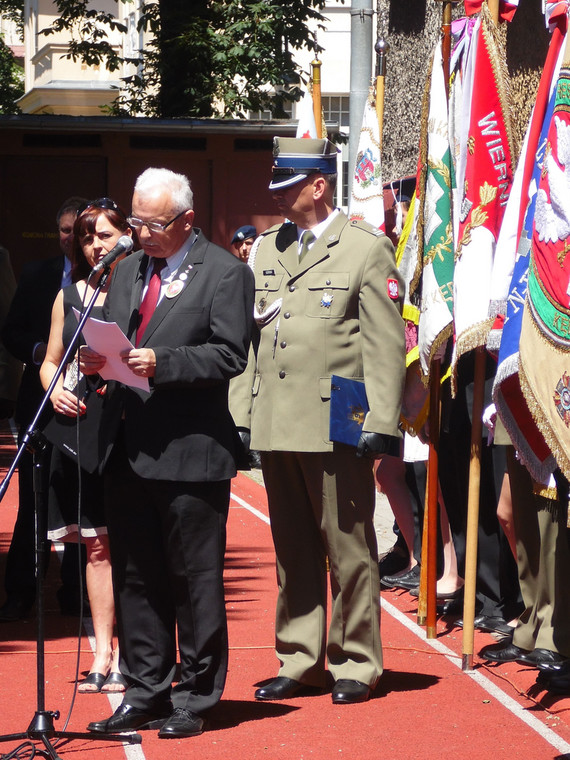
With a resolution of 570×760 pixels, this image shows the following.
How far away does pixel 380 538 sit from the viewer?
10.5 meters

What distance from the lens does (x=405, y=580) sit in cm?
866

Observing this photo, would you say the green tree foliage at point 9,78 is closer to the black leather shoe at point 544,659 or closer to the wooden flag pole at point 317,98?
the wooden flag pole at point 317,98

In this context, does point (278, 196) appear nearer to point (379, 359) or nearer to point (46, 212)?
point (379, 359)

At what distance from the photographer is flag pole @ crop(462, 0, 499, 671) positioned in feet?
21.3

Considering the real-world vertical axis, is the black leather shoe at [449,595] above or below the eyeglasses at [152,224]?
below

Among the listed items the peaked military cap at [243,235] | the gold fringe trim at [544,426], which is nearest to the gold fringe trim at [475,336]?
the gold fringe trim at [544,426]

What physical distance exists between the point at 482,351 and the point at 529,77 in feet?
8.31

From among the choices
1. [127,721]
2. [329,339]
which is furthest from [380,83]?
[127,721]

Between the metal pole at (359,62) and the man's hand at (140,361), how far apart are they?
6.52 meters

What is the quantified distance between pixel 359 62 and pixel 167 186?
6.66 metres

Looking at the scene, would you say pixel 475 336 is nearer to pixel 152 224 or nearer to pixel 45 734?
pixel 152 224

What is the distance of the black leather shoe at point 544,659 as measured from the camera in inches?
235

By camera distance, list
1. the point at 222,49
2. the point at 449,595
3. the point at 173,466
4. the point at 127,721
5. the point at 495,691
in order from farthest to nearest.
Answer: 1. the point at 222,49
2. the point at 449,595
3. the point at 495,691
4. the point at 127,721
5. the point at 173,466

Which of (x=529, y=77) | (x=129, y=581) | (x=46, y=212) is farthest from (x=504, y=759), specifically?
(x=46, y=212)
